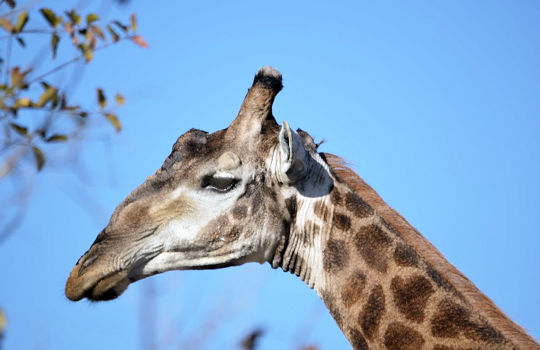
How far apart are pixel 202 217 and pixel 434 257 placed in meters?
2.07

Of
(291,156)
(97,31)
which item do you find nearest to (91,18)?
(97,31)

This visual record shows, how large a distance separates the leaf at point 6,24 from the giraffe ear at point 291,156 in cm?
269

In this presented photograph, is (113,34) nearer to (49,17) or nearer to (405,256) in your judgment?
(49,17)

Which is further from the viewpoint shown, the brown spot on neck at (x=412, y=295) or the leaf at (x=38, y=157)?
the brown spot on neck at (x=412, y=295)

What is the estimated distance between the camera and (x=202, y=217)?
5555 millimetres

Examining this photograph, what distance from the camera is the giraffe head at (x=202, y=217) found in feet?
17.9

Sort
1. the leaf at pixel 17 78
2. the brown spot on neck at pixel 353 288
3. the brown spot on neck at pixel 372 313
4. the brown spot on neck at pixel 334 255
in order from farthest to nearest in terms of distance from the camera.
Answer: the brown spot on neck at pixel 334 255 → the brown spot on neck at pixel 353 288 → the brown spot on neck at pixel 372 313 → the leaf at pixel 17 78

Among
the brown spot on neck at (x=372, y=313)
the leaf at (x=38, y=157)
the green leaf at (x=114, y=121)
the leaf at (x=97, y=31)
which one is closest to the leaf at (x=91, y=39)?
the leaf at (x=97, y=31)

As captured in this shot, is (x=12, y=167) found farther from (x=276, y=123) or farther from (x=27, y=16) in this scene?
(x=276, y=123)

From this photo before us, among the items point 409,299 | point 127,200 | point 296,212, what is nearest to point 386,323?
point 409,299

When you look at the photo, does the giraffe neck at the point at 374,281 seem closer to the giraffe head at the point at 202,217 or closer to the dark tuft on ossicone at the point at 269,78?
the giraffe head at the point at 202,217

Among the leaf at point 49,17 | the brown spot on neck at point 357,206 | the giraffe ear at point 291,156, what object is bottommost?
the leaf at point 49,17

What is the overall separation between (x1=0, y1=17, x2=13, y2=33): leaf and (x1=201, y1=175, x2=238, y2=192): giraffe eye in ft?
9.48

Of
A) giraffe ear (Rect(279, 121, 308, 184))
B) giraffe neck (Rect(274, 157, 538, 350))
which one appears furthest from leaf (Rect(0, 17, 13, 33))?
giraffe neck (Rect(274, 157, 538, 350))
